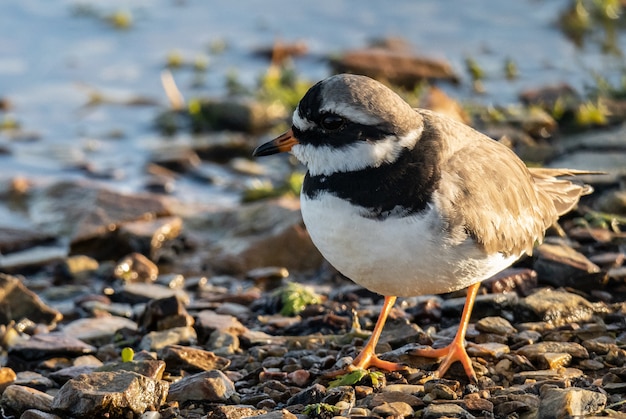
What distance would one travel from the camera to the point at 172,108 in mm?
12125

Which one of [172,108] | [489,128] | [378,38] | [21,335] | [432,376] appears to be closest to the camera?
[432,376]


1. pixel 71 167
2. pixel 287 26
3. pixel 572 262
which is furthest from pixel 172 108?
pixel 572 262

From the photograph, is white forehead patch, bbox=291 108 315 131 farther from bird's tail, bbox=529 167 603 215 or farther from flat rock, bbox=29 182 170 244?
flat rock, bbox=29 182 170 244

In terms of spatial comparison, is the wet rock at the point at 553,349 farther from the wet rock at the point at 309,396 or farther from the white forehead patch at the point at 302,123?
the white forehead patch at the point at 302,123

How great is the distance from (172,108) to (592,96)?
4.82m

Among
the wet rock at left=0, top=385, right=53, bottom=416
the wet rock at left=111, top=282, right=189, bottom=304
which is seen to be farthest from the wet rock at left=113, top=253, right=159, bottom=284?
the wet rock at left=0, top=385, right=53, bottom=416

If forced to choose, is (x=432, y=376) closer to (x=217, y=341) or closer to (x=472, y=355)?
(x=472, y=355)

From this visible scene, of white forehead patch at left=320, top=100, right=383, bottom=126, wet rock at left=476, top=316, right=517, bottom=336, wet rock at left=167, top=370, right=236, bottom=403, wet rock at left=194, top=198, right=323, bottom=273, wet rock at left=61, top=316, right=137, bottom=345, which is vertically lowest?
wet rock at left=194, top=198, right=323, bottom=273

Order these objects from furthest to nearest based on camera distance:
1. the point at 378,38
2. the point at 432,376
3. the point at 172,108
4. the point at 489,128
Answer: the point at 378,38 < the point at 172,108 < the point at 489,128 < the point at 432,376

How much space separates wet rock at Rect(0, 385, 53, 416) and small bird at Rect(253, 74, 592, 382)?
1.62 m

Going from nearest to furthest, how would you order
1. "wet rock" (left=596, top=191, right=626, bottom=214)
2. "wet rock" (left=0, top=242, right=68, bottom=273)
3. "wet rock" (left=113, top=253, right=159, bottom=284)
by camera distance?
1. "wet rock" (left=596, top=191, right=626, bottom=214)
2. "wet rock" (left=113, top=253, right=159, bottom=284)
3. "wet rock" (left=0, top=242, right=68, bottom=273)

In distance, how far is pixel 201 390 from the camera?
210 inches

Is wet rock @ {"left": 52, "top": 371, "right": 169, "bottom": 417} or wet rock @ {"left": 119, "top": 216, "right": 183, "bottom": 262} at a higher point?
wet rock @ {"left": 52, "top": 371, "right": 169, "bottom": 417}

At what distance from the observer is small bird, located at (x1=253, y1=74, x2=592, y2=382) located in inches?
198
